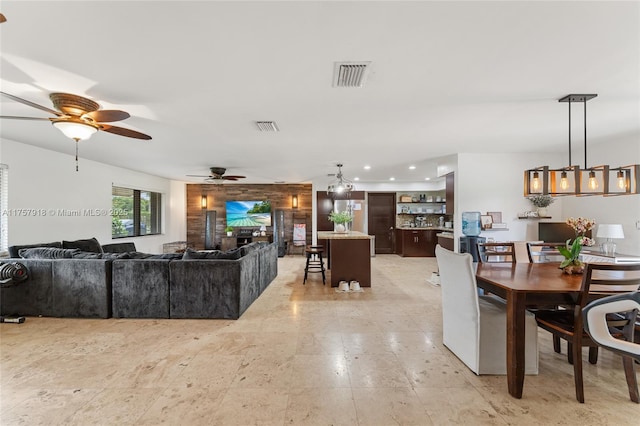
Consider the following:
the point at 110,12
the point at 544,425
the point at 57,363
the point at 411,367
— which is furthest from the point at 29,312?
the point at 544,425

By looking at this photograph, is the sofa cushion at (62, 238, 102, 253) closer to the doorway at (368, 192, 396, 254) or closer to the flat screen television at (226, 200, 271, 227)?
the flat screen television at (226, 200, 271, 227)

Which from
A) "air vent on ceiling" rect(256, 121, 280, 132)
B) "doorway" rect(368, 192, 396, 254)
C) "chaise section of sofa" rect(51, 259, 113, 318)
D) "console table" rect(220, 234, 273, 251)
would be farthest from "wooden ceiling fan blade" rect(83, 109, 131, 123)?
"doorway" rect(368, 192, 396, 254)

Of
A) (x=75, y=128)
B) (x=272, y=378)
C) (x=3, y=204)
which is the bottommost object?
(x=272, y=378)

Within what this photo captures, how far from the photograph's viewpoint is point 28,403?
80.4 inches

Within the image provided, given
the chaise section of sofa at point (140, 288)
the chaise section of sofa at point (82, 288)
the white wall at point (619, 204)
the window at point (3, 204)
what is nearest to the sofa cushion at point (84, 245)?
the window at point (3, 204)

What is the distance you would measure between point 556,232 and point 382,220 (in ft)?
16.8

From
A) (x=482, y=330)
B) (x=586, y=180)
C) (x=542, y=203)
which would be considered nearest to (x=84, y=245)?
(x=482, y=330)

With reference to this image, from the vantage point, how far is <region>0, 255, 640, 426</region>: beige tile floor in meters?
1.92

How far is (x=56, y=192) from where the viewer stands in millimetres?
5203

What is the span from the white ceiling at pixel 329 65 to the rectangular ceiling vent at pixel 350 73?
7 centimetres

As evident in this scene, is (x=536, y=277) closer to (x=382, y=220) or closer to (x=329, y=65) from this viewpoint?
(x=329, y=65)

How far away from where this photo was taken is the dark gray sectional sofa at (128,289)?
3658mm

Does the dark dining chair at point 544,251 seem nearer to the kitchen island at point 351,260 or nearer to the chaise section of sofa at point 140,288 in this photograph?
the kitchen island at point 351,260

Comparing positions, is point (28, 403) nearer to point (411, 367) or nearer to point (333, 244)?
point (411, 367)
